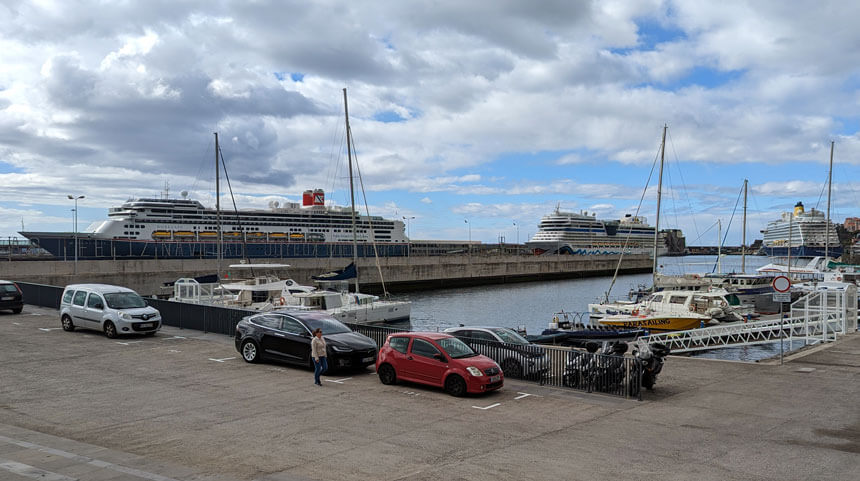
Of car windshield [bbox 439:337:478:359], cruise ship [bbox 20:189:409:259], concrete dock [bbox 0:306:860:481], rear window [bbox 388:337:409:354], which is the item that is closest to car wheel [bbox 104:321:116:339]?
concrete dock [bbox 0:306:860:481]

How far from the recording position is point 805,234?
15388 cm

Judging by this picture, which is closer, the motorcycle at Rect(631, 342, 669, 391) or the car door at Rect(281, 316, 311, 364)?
the motorcycle at Rect(631, 342, 669, 391)

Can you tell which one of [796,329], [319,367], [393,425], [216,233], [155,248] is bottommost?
[796,329]

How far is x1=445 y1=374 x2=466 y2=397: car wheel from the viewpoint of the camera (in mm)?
12867

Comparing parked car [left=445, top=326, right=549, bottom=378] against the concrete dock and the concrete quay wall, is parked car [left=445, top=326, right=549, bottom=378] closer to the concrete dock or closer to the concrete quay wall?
the concrete dock

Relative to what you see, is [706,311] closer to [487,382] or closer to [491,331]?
[491,331]

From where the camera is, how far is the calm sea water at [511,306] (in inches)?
1567

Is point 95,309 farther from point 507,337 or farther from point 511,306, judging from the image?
point 511,306

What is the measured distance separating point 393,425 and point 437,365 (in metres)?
2.83

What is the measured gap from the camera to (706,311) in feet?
112

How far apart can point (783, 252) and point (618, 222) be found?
45.1 m

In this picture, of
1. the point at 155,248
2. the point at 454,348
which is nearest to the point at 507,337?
the point at 454,348

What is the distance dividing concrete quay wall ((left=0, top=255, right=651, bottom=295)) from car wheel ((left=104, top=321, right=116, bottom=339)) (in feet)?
94.1

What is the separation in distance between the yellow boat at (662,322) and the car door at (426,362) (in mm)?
21462
